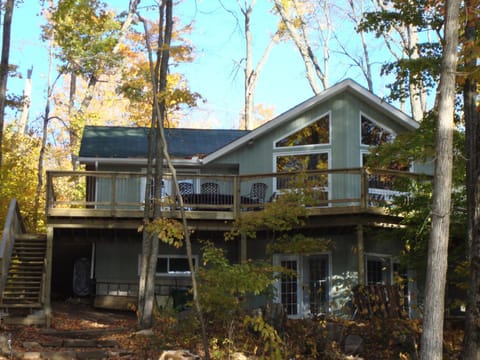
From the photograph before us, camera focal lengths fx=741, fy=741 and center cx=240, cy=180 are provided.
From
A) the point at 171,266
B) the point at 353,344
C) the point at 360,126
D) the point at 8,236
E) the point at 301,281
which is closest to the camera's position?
the point at 353,344

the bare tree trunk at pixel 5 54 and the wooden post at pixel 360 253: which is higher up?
the bare tree trunk at pixel 5 54

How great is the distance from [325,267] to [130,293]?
17.7 ft

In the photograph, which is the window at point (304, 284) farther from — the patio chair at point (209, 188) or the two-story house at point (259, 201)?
the patio chair at point (209, 188)

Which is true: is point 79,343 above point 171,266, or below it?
below

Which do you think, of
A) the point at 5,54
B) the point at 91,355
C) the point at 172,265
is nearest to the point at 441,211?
the point at 91,355

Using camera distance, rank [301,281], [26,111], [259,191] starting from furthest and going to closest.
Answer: [26,111] → [259,191] → [301,281]

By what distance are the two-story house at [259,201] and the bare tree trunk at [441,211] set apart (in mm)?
5758

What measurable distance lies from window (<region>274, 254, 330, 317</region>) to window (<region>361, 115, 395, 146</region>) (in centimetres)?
339

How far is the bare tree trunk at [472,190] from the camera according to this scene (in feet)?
41.9

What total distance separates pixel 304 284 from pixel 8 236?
7.44 meters

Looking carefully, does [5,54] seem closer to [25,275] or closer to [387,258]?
[25,275]

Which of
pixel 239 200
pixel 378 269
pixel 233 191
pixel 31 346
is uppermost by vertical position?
pixel 233 191

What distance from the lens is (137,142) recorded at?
22078mm

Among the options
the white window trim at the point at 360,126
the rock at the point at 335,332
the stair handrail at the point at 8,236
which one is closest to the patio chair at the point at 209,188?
the white window trim at the point at 360,126
